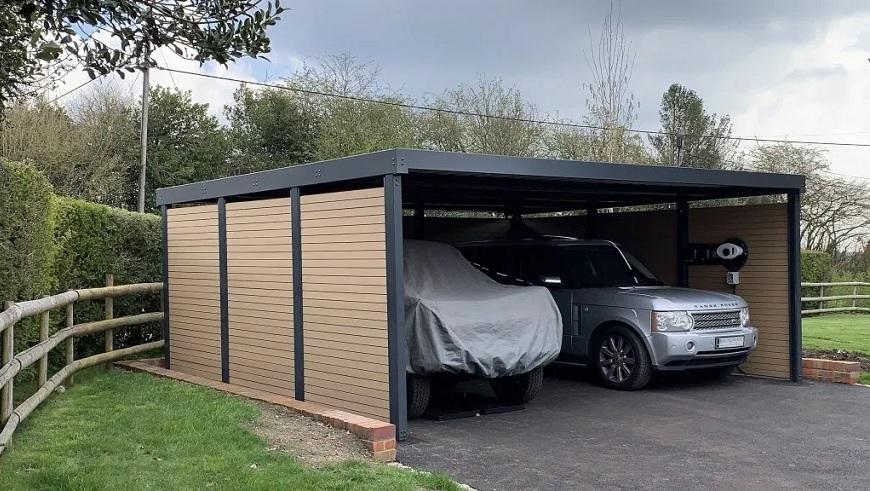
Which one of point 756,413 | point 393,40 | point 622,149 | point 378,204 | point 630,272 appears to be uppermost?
point 393,40

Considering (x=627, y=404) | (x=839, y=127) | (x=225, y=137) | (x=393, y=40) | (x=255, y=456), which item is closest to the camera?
(x=255, y=456)

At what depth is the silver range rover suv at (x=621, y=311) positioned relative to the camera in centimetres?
955

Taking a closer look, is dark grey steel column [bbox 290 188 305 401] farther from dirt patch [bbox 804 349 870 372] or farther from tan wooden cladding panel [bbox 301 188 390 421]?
dirt patch [bbox 804 349 870 372]

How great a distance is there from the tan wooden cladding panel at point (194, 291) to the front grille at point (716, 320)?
560cm

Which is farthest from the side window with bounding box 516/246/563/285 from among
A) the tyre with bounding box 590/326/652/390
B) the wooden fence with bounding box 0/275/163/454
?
the wooden fence with bounding box 0/275/163/454

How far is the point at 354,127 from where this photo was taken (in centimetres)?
2930

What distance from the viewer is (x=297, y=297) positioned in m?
8.38

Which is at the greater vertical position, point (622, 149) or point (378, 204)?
point (622, 149)

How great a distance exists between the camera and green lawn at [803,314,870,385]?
1334 cm

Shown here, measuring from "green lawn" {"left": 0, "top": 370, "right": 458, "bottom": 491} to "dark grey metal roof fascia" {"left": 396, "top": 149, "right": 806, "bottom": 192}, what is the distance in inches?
104

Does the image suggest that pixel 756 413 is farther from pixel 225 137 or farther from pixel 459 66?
pixel 225 137

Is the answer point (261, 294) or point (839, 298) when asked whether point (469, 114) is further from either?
point (261, 294)

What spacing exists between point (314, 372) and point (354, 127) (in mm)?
21851

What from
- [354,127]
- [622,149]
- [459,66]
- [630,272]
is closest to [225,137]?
[354,127]
